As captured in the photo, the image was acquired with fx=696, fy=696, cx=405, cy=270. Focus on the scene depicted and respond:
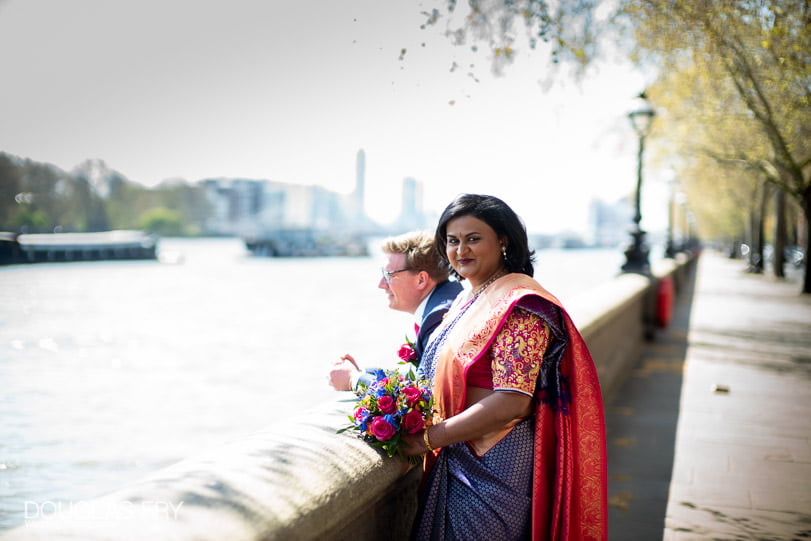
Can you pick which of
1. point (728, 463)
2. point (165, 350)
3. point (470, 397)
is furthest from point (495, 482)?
point (165, 350)

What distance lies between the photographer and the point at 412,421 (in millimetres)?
2281

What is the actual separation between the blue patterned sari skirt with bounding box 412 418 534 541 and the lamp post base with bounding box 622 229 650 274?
41.1 ft

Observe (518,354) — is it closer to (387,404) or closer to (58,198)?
(387,404)

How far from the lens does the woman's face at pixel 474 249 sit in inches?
Result: 94.9

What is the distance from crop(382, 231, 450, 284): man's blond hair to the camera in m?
3.12

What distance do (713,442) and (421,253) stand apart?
14.0 feet

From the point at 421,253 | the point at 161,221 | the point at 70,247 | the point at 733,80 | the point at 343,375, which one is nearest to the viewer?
the point at 343,375

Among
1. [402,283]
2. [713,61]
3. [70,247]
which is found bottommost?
[70,247]

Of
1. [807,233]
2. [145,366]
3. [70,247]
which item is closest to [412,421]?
[807,233]

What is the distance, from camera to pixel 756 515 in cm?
441

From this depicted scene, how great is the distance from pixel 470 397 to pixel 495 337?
0.25 m

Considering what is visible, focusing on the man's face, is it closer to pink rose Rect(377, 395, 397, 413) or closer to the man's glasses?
the man's glasses

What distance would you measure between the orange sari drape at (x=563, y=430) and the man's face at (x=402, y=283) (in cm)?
77

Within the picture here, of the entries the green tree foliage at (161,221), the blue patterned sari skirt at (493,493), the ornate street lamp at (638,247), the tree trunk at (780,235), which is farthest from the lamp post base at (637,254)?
A: the green tree foliage at (161,221)
